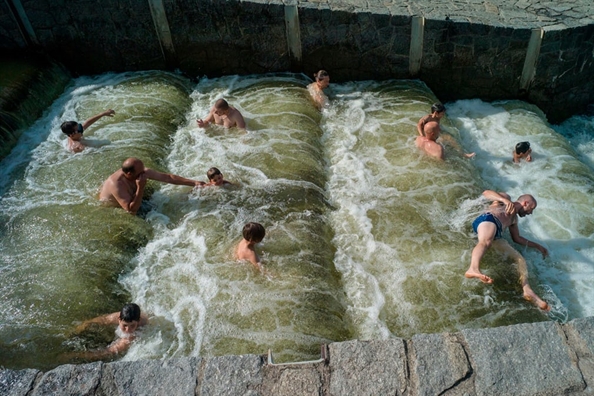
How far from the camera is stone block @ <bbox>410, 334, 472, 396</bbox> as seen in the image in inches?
130

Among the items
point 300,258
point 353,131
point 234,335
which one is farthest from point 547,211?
point 234,335

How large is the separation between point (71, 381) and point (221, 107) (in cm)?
504

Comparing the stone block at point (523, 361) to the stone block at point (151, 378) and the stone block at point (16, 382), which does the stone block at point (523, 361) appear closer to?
the stone block at point (151, 378)

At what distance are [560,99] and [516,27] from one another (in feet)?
6.03

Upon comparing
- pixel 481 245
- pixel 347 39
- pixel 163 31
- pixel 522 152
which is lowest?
pixel 522 152

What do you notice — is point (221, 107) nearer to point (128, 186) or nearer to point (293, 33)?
point (128, 186)

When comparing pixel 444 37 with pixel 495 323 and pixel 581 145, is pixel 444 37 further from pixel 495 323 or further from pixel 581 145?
pixel 495 323

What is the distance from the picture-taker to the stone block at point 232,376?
329 cm

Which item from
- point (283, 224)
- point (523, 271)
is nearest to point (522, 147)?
point (523, 271)

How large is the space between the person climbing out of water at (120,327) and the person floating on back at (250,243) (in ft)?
4.22

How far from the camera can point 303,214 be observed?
246 inches

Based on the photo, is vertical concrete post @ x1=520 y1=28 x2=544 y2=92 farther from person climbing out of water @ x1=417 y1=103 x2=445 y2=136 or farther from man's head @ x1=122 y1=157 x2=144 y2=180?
man's head @ x1=122 y1=157 x2=144 y2=180

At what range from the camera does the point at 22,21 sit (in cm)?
895

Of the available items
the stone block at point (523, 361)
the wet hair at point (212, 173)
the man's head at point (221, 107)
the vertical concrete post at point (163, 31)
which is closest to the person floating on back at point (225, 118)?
the man's head at point (221, 107)
